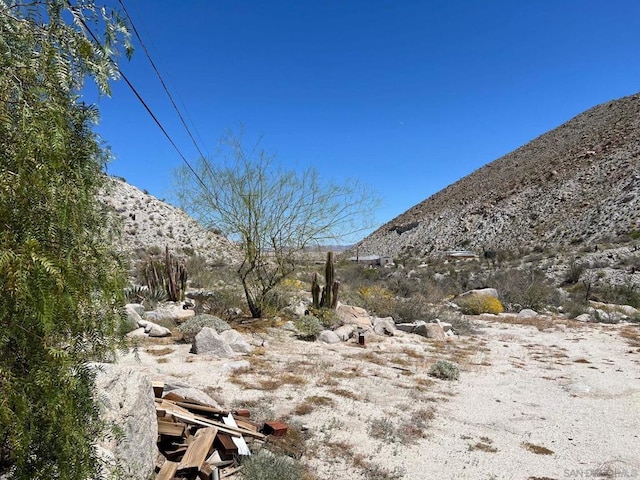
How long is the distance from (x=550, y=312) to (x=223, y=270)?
12789 millimetres

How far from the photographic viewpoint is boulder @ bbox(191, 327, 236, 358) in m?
9.06

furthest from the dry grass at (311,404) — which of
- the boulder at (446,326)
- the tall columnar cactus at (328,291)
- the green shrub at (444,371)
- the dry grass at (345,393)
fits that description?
the boulder at (446,326)

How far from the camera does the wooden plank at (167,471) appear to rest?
4020mm

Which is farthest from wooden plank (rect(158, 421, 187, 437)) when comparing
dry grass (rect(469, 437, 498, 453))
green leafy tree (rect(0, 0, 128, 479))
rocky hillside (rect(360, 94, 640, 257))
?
rocky hillside (rect(360, 94, 640, 257))

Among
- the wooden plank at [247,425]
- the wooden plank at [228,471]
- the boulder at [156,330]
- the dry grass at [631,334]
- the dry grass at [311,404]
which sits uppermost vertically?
the boulder at [156,330]

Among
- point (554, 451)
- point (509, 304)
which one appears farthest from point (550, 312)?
point (554, 451)

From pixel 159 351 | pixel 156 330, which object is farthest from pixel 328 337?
pixel 159 351

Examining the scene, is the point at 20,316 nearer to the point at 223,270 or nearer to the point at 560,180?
the point at 223,270

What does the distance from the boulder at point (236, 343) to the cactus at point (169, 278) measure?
5.97 metres

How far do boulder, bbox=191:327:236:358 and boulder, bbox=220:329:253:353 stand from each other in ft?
0.81

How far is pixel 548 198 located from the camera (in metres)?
38.7

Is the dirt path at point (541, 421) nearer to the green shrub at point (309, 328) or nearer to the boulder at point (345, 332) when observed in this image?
the boulder at point (345, 332)

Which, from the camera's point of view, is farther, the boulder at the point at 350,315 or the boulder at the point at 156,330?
the boulder at the point at 350,315

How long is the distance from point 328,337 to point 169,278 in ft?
21.2
